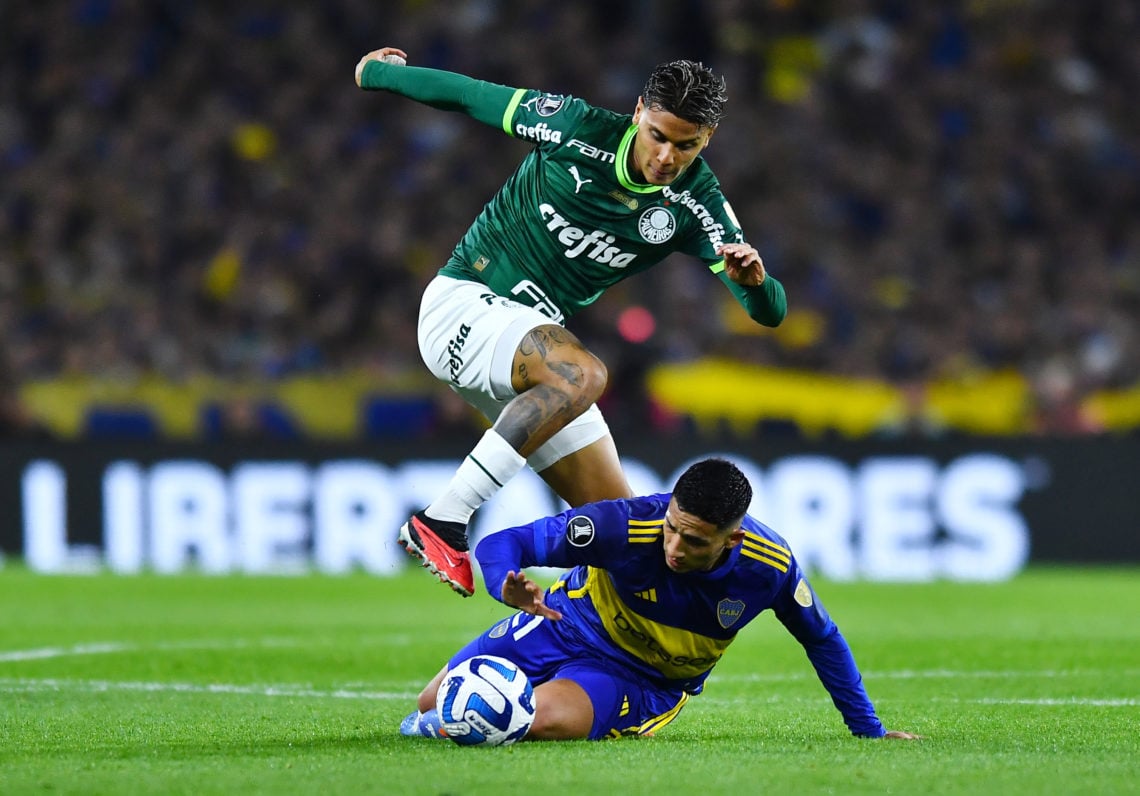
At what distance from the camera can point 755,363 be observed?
711 inches

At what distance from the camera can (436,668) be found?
32.3 ft

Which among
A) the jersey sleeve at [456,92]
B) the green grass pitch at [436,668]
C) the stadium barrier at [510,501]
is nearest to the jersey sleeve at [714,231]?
the jersey sleeve at [456,92]

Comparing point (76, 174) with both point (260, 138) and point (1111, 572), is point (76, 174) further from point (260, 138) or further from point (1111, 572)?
point (1111, 572)

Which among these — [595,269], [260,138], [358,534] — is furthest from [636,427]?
[595,269]

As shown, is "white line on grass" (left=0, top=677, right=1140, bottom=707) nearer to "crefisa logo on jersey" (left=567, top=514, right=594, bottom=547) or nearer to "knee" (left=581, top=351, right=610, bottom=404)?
"knee" (left=581, top=351, right=610, bottom=404)

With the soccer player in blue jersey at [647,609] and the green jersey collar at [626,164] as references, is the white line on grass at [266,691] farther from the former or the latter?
the green jersey collar at [626,164]

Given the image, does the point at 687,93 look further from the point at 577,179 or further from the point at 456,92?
the point at 456,92

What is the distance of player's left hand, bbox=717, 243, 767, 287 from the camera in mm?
6410

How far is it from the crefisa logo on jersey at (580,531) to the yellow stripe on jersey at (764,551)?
55 centimetres

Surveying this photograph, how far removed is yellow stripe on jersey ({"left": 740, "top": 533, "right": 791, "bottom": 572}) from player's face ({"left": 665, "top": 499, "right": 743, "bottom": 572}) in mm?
117

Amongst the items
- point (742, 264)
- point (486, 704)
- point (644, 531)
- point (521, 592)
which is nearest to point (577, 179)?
point (742, 264)

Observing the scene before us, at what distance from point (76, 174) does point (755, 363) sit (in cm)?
813

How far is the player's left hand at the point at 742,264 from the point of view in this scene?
6410 millimetres

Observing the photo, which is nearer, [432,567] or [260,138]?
[432,567]
